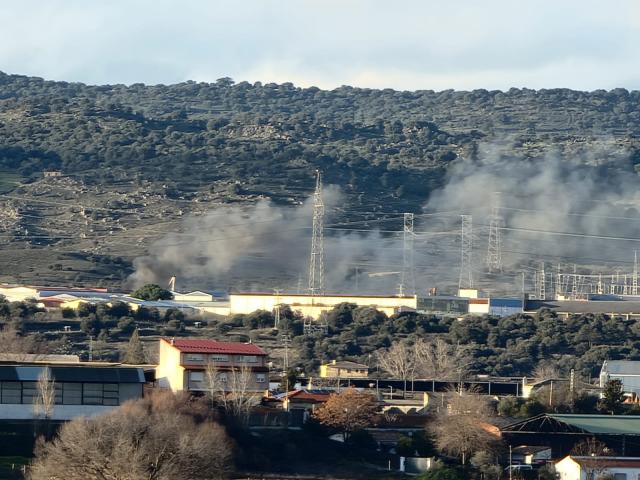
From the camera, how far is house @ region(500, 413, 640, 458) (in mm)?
74125

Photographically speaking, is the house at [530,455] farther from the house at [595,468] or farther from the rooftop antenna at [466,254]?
the rooftop antenna at [466,254]

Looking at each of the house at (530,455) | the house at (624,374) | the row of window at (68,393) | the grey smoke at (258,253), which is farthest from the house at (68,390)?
the grey smoke at (258,253)

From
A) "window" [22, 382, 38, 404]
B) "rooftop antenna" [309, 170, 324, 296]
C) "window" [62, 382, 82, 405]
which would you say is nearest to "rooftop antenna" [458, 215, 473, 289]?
"rooftop antenna" [309, 170, 324, 296]

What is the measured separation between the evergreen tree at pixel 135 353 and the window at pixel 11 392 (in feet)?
56.5

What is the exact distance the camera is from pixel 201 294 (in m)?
134

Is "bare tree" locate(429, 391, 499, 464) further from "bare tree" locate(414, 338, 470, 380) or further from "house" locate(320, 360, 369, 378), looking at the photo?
"house" locate(320, 360, 369, 378)

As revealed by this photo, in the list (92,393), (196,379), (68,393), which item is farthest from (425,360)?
(68,393)

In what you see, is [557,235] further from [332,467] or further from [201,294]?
[332,467]

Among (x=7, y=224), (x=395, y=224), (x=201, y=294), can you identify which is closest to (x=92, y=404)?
(x=201, y=294)

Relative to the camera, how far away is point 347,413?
246ft

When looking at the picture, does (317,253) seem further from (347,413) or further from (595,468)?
(595,468)

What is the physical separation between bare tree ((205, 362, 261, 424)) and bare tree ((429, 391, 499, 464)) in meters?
6.99

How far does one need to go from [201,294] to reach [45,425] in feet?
210

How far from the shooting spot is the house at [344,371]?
9694cm
